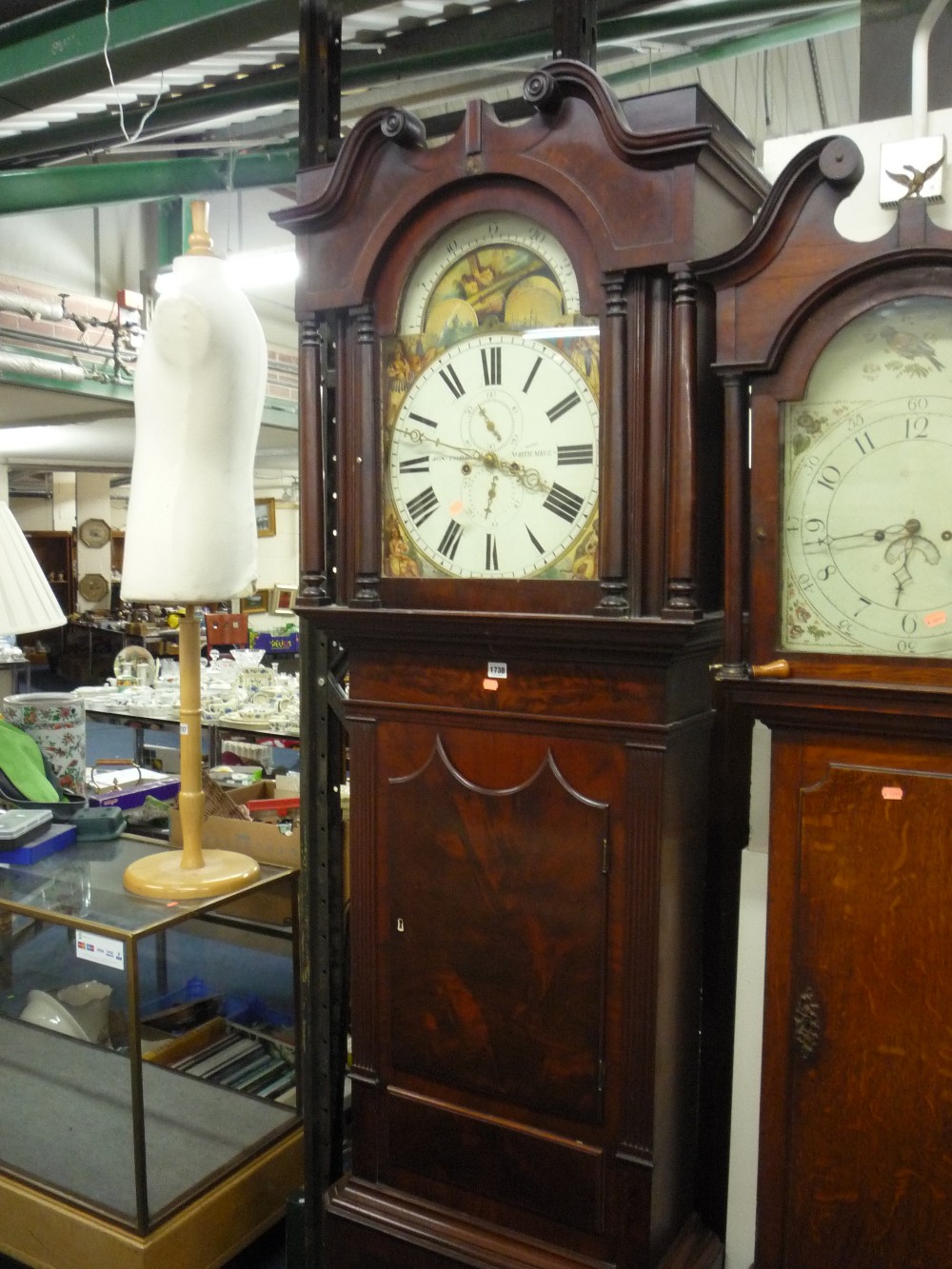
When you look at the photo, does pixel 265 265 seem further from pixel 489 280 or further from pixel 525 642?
pixel 525 642

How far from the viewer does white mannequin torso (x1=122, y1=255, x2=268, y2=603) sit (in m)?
1.82

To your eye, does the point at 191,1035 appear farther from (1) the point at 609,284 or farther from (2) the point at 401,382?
(1) the point at 609,284

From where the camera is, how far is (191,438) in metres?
1.84

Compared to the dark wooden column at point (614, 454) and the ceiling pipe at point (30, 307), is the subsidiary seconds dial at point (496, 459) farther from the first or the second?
the ceiling pipe at point (30, 307)

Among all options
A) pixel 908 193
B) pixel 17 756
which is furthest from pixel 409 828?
pixel 17 756

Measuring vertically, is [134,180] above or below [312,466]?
above

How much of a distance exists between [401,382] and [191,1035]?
75.5 inches

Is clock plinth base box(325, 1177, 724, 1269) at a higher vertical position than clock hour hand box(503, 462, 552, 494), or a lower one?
lower

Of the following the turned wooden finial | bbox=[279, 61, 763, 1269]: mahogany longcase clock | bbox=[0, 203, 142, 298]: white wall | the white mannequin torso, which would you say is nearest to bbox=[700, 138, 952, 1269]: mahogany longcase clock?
bbox=[279, 61, 763, 1269]: mahogany longcase clock

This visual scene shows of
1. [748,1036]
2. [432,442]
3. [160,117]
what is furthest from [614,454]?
[160,117]

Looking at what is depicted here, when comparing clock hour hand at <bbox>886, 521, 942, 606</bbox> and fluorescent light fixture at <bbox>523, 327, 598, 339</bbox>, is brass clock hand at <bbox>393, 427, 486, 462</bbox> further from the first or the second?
clock hour hand at <bbox>886, 521, 942, 606</bbox>

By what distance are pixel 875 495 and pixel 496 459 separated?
52 cm

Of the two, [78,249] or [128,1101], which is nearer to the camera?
[128,1101]

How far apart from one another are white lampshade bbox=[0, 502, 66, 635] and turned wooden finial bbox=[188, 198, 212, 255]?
677mm
